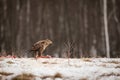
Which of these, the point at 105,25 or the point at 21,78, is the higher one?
the point at 105,25

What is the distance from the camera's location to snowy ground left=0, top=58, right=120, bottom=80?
6.99 metres

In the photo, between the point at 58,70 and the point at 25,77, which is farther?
the point at 58,70

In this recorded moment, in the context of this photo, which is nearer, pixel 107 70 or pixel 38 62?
pixel 107 70

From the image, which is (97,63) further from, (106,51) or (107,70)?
(106,51)

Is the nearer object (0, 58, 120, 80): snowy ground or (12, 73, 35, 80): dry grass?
(12, 73, 35, 80): dry grass

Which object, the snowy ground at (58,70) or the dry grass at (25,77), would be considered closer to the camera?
the dry grass at (25,77)

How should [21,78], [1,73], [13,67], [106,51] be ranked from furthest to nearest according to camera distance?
[106,51] → [13,67] → [1,73] → [21,78]

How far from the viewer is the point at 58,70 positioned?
7.51 m

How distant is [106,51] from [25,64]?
10476mm

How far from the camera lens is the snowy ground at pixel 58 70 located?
699 centimetres

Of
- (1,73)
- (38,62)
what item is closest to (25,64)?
(38,62)

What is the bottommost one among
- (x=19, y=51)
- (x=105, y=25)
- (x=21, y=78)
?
(x=21, y=78)

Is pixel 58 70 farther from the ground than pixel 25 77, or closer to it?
farther from the ground

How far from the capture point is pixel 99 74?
7223 mm
